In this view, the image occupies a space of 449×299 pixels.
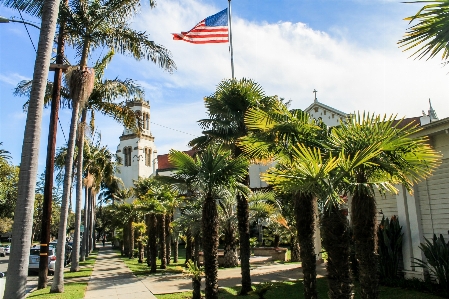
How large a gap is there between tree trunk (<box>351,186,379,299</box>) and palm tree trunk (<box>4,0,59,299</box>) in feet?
20.5

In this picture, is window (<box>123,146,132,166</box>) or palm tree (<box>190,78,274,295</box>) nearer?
palm tree (<box>190,78,274,295</box>)

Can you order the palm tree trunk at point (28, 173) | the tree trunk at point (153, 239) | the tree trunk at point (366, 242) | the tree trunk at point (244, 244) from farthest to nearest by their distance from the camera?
the tree trunk at point (153, 239)
the tree trunk at point (244, 244)
the palm tree trunk at point (28, 173)
the tree trunk at point (366, 242)

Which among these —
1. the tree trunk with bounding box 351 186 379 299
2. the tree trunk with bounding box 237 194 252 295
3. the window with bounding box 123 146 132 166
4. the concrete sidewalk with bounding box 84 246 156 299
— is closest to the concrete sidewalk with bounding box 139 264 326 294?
the concrete sidewalk with bounding box 84 246 156 299

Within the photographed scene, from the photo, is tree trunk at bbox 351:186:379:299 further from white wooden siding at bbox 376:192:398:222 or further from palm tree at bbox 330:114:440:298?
white wooden siding at bbox 376:192:398:222

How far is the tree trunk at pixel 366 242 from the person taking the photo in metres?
7.45

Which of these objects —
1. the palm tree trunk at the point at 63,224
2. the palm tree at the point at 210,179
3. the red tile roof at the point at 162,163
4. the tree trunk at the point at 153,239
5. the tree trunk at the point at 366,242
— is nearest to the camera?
the tree trunk at the point at 366,242

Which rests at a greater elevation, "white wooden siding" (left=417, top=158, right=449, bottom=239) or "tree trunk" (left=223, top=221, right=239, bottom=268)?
"white wooden siding" (left=417, top=158, right=449, bottom=239)

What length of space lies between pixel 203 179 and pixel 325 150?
11.6ft

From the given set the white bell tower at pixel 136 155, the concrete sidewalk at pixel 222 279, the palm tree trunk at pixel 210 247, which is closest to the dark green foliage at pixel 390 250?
the concrete sidewalk at pixel 222 279

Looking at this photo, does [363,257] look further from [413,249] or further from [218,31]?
[218,31]

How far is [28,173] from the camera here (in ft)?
27.1

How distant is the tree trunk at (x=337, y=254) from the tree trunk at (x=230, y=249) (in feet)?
51.6

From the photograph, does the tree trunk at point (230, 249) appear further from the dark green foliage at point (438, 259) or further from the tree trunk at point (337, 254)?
the tree trunk at point (337, 254)

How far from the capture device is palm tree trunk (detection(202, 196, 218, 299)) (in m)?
10.4
